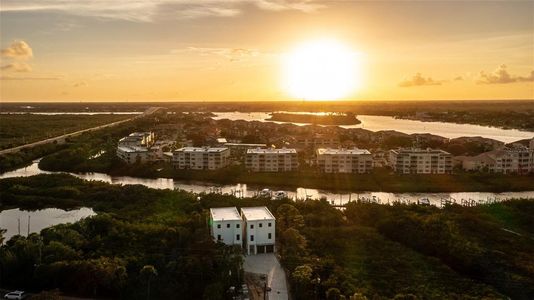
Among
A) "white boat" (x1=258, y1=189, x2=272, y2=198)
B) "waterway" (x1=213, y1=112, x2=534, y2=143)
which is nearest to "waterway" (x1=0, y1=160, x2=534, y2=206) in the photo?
A: "white boat" (x1=258, y1=189, x2=272, y2=198)

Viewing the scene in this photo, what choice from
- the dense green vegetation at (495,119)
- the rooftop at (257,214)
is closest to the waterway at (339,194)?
the rooftop at (257,214)

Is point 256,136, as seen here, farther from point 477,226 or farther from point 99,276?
point 99,276

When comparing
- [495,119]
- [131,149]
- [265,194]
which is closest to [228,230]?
[265,194]

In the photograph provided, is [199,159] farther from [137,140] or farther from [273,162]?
[137,140]

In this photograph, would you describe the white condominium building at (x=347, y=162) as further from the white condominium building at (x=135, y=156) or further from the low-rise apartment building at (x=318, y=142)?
the white condominium building at (x=135, y=156)

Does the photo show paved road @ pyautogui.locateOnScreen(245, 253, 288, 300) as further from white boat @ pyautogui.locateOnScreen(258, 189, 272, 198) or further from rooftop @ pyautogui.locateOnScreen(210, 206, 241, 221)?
white boat @ pyautogui.locateOnScreen(258, 189, 272, 198)

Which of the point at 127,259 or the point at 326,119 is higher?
the point at 326,119
